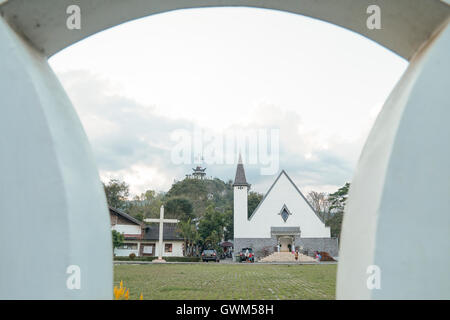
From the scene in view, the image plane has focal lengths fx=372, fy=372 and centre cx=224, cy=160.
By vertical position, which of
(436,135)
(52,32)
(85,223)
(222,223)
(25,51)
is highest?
(52,32)

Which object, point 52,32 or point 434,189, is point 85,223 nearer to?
point 52,32

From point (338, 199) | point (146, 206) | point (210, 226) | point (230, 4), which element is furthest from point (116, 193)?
point (230, 4)

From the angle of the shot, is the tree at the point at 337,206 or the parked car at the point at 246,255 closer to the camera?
the parked car at the point at 246,255

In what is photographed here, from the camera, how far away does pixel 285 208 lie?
3328 cm

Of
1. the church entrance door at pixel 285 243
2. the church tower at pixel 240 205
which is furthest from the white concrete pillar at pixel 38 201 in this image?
the church entrance door at pixel 285 243

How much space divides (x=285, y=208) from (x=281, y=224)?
1.47 metres

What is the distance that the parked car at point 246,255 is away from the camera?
30.3 meters

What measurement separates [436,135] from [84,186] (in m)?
2.36

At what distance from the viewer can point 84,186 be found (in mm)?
2588

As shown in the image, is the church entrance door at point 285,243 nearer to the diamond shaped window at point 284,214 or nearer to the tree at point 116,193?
the diamond shaped window at point 284,214

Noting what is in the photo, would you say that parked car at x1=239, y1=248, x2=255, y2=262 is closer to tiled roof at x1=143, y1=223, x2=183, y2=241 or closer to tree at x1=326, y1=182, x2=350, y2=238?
tiled roof at x1=143, y1=223, x2=183, y2=241

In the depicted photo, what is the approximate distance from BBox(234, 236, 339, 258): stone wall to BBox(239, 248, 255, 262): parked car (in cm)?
32

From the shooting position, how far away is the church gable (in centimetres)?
3306
